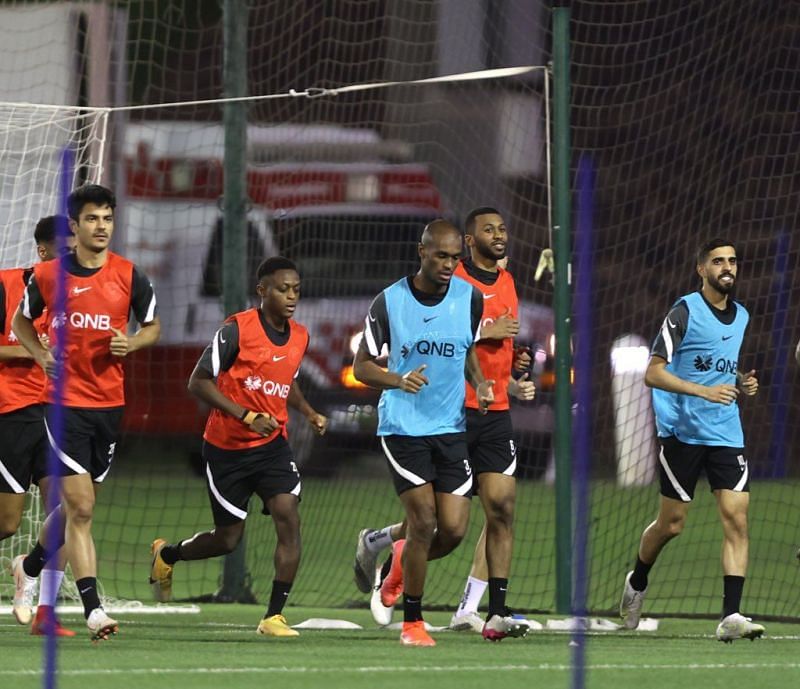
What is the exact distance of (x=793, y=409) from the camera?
19.8m

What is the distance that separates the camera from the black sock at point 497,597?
403 inches

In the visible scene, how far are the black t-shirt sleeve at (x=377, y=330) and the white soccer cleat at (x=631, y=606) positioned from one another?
6.89 ft

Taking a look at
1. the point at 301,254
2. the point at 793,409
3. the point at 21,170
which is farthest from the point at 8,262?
the point at 793,409

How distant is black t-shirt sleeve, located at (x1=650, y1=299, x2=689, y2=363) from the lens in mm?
10641

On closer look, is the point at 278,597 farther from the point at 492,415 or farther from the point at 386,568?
the point at 492,415

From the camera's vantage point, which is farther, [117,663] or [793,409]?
[793,409]

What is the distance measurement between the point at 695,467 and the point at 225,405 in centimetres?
240

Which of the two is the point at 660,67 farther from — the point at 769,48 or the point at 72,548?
the point at 72,548

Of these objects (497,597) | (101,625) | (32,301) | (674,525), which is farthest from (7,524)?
(674,525)

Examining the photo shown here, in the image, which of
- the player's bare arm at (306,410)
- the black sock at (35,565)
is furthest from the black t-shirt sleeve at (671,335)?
the black sock at (35,565)

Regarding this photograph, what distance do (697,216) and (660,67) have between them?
1.62 m

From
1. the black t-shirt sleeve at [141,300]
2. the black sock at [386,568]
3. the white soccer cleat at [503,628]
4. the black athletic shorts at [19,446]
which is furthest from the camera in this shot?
the black sock at [386,568]

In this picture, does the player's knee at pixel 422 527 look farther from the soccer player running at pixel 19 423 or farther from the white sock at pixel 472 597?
the soccer player running at pixel 19 423

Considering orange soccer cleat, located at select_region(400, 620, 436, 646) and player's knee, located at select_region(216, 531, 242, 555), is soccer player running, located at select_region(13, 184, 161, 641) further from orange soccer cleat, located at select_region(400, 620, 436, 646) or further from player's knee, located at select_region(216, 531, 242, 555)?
orange soccer cleat, located at select_region(400, 620, 436, 646)
